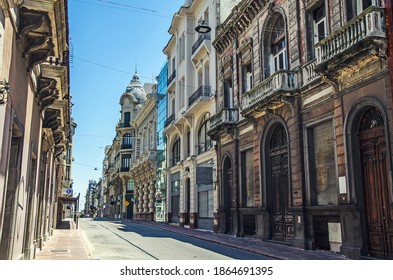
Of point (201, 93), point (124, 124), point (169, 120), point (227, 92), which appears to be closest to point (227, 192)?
point (227, 92)

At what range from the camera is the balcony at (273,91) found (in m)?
15.5

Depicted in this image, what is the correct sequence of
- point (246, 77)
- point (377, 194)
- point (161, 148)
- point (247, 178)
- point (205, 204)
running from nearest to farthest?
point (377, 194), point (247, 178), point (246, 77), point (205, 204), point (161, 148)

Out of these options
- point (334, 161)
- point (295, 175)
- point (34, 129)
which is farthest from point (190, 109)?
point (34, 129)

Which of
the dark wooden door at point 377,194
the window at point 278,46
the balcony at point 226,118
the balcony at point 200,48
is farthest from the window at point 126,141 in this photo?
the dark wooden door at point 377,194

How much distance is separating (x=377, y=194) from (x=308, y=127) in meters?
4.13

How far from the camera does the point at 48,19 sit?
7691mm

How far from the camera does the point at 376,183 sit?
37.4 ft

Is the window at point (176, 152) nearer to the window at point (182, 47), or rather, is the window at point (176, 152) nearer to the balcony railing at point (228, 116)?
the window at point (182, 47)

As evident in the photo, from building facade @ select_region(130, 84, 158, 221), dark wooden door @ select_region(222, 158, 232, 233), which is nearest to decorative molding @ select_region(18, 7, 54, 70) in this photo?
dark wooden door @ select_region(222, 158, 232, 233)

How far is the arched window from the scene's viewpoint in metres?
25.8

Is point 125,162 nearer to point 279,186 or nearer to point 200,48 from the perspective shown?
point 200,48

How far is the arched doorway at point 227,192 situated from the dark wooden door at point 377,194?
10399mm

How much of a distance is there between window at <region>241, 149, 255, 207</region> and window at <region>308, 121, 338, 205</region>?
4807 millimetres

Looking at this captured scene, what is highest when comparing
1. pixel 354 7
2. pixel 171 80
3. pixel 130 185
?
pixel 171 80
